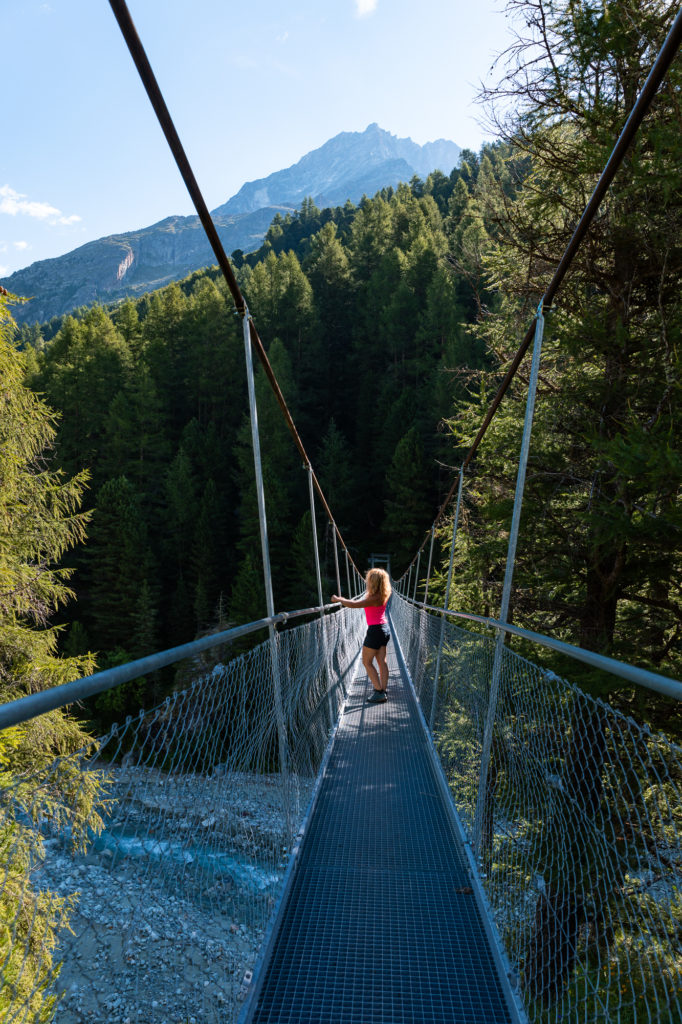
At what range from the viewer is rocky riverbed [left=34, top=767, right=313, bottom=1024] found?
1001 millimetres

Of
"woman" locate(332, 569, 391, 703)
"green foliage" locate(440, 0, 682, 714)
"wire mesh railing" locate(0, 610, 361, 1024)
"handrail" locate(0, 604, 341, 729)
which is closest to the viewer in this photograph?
"handrail" locate(0, 604, 341, 729)

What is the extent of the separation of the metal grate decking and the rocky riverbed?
16 centimetres

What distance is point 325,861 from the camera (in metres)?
2.14

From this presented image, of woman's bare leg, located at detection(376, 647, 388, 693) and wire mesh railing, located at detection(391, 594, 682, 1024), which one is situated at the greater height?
wire mesh railing, located at detection(391, 594, 682, 1024)

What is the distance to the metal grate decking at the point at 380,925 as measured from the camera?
1.48m

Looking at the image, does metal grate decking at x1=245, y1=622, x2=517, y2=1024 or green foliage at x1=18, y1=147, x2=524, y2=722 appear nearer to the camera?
metal grate decking at x1=245, y1=622, x2=517, y2=1024

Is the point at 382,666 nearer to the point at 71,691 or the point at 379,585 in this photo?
the point at 379,585

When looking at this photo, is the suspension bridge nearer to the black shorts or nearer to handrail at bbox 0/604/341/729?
handrail at bbox 0/604/341/729

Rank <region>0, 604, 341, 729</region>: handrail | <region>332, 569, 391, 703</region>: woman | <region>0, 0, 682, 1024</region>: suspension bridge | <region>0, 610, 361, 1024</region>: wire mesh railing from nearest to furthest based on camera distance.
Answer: <region>0, 604, 341, 729</region>: handrail → <region>0, 610, 361, 1024</region>: wire mesh railing → <region>0, 0, 682, 1024</region>: suspension bridge → <region>332, 569, 391, 703</region>: woman

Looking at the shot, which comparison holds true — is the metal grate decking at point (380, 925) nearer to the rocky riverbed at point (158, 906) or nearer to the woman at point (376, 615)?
the rocky riverbed at point (158, 906)

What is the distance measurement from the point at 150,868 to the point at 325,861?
1230 millimetres

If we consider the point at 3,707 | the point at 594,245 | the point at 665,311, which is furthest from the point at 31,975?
the point at 594,245

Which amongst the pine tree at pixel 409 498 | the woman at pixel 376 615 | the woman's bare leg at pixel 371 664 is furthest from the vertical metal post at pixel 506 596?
the pine tree at pixel 409 498

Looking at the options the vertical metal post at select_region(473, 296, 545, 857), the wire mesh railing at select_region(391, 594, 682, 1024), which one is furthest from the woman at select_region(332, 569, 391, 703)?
the vertical metal post at select_region(473, 296, 545, 857)
